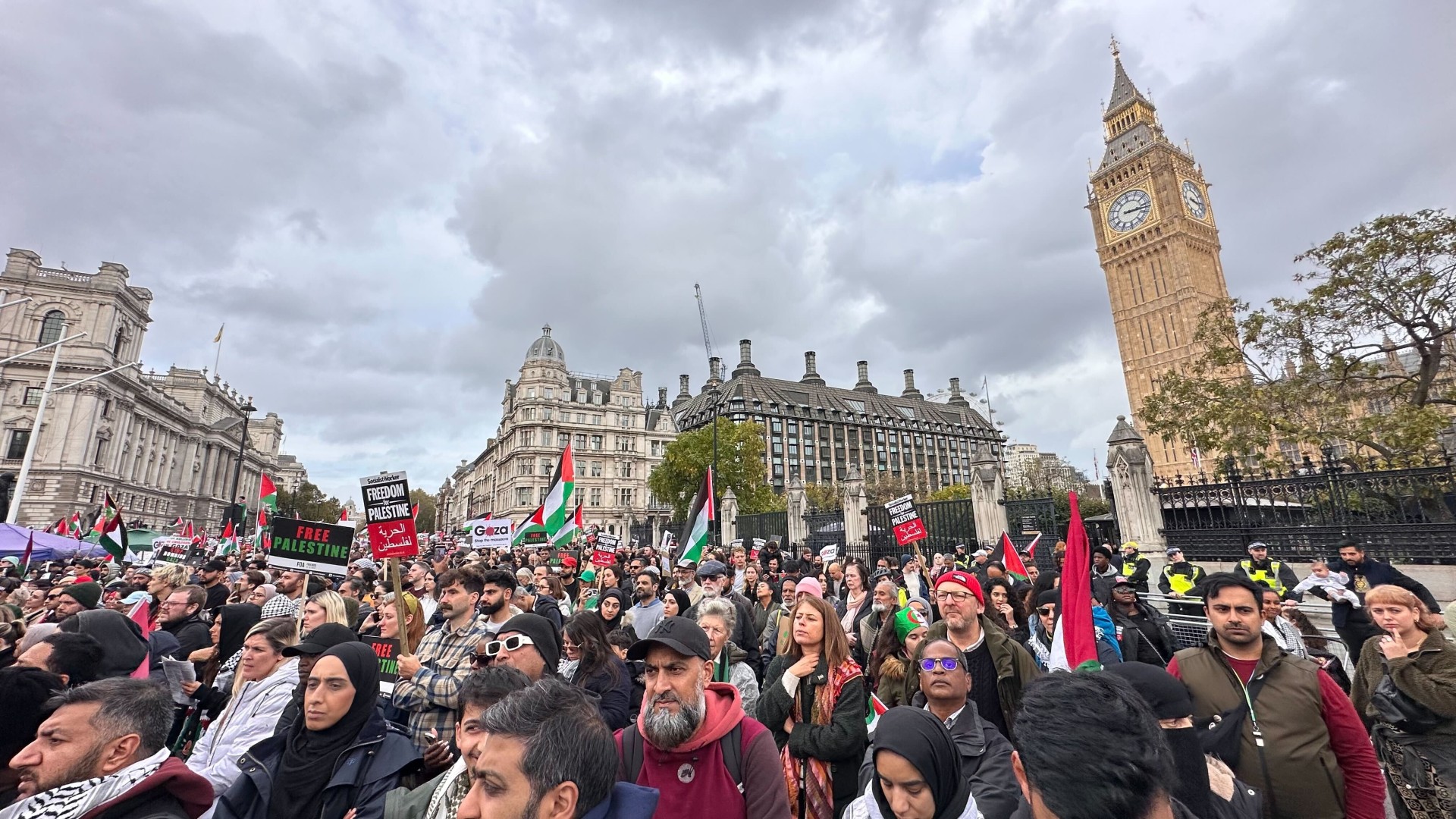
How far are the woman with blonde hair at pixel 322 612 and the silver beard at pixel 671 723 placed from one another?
10.8ft

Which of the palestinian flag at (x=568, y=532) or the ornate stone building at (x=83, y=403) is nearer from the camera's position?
the palestinian flag at (x=568, y=532)

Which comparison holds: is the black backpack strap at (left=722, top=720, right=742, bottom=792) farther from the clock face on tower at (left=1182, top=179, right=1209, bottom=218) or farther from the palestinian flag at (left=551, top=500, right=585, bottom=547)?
the clock face on tower at (left=1182, top=179, right=1209, bottom=218)

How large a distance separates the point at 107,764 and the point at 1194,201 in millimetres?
71867

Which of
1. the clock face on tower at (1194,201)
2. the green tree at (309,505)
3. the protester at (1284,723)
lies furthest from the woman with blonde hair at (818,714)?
the green tree at (309,505)

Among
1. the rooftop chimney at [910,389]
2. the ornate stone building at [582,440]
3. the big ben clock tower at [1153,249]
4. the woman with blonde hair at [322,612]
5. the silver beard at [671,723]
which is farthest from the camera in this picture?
the rooftop chimney at [910,389]

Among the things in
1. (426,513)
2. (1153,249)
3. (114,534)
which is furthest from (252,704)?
(426,513)

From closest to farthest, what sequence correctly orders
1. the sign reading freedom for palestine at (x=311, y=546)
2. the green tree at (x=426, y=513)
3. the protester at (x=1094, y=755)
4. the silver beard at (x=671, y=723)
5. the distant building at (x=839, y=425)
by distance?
the protester at (x=1094, y=755) < the silver beard at (x=671, y=723) < the sign reading freedom for palestine at (x=311, y=546) < the distant building at (x=839, y=425) < the green tree at (x=426, y=513)

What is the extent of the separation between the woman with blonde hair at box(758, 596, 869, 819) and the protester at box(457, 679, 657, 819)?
5.25ft

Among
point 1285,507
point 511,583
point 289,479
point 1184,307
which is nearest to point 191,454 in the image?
point 289,479

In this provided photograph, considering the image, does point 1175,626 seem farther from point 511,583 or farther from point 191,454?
point 191,454

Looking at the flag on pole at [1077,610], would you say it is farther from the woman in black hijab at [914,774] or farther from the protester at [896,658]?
the woman in black hijab at [914,774]

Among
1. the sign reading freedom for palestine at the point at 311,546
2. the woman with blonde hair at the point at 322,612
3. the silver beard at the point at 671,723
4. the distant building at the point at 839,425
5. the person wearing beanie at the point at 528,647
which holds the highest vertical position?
the distant building at the point at 839,425

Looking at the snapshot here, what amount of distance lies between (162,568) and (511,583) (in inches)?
213

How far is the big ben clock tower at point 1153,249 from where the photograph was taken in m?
50.7
